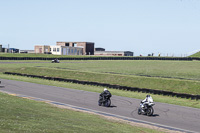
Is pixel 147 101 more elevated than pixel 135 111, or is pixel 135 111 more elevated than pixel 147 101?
pixel 147 101

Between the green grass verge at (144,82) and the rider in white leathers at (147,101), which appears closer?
the rider in white leathers at (147,101)

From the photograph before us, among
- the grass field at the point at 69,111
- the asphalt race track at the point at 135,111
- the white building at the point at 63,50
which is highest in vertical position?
the white building at the point at 63,50

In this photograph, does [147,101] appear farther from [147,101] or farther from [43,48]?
[43,48]

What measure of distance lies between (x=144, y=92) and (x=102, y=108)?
10.6m

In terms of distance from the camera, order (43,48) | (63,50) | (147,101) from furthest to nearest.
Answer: (43,48) < (63,50) < (147,101)

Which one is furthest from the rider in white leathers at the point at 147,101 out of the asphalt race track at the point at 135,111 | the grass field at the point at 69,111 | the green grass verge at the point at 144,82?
the green grass verge at the point at 144,82

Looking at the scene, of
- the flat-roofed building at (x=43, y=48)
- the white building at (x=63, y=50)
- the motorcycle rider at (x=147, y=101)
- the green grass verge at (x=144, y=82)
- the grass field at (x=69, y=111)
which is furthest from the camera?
the flat-roofed building at (x=43, y=48)

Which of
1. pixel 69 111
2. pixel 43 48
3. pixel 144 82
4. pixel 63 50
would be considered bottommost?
pixel 69 111

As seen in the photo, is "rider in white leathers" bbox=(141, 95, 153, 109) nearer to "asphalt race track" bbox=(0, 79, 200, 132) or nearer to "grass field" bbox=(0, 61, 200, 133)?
"asphalt race track" bbox=(0, 79, 200, 132)

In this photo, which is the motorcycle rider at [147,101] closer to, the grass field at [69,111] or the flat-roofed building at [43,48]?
the grass field at [69,111]

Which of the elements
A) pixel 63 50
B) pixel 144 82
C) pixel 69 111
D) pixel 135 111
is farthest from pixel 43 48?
pixel 69 111

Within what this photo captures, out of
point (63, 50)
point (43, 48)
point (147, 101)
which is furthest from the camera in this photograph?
point (43, 48)

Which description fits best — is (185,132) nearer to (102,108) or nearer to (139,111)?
(139,111)

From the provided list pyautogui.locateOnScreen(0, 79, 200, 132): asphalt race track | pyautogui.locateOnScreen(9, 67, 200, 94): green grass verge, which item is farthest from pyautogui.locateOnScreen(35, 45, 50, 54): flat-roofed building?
pyautogui.locateOnScreen(0, 79, 200, 132): asphalt race track
